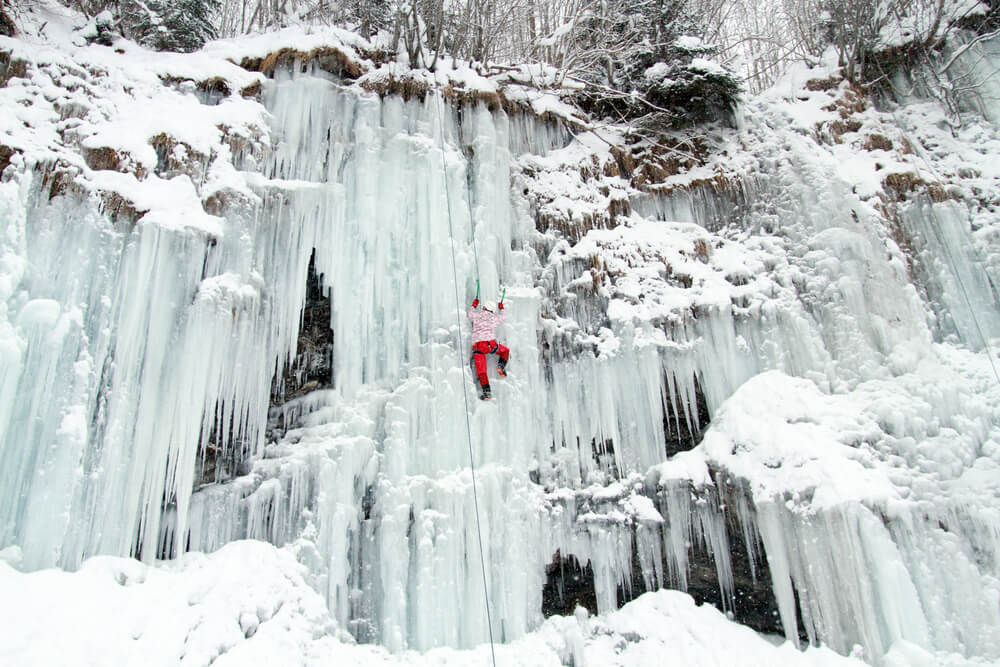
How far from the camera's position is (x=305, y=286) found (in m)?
6.70

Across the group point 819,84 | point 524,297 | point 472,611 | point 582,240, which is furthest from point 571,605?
point 819,84

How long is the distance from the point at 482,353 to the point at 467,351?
0.20 meters

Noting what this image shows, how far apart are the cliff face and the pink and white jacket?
198 mm

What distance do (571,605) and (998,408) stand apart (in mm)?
5098

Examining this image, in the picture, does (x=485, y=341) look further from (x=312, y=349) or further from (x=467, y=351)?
(x=312, y=349)

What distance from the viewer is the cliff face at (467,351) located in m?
5.50

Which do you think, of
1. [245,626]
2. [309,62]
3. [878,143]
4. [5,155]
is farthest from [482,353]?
[878,143]

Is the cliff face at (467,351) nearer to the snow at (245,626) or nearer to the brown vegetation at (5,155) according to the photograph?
the brown vegetation at (5,155)

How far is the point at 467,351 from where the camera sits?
6965 mm

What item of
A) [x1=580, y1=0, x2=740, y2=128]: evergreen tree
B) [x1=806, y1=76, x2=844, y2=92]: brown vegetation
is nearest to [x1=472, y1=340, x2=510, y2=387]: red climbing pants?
[x1=580, y1=0, x2=740, y2=128]: evergreen tree

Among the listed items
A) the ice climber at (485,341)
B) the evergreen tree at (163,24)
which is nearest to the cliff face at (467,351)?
the ice climber at (485,341)

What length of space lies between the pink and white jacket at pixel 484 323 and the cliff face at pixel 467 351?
0.20m

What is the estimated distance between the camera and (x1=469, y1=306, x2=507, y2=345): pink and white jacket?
695 cm

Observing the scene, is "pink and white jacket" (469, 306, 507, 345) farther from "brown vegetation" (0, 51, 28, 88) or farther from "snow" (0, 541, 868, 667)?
"brown vegetation" (0, 51, 28, 88)
